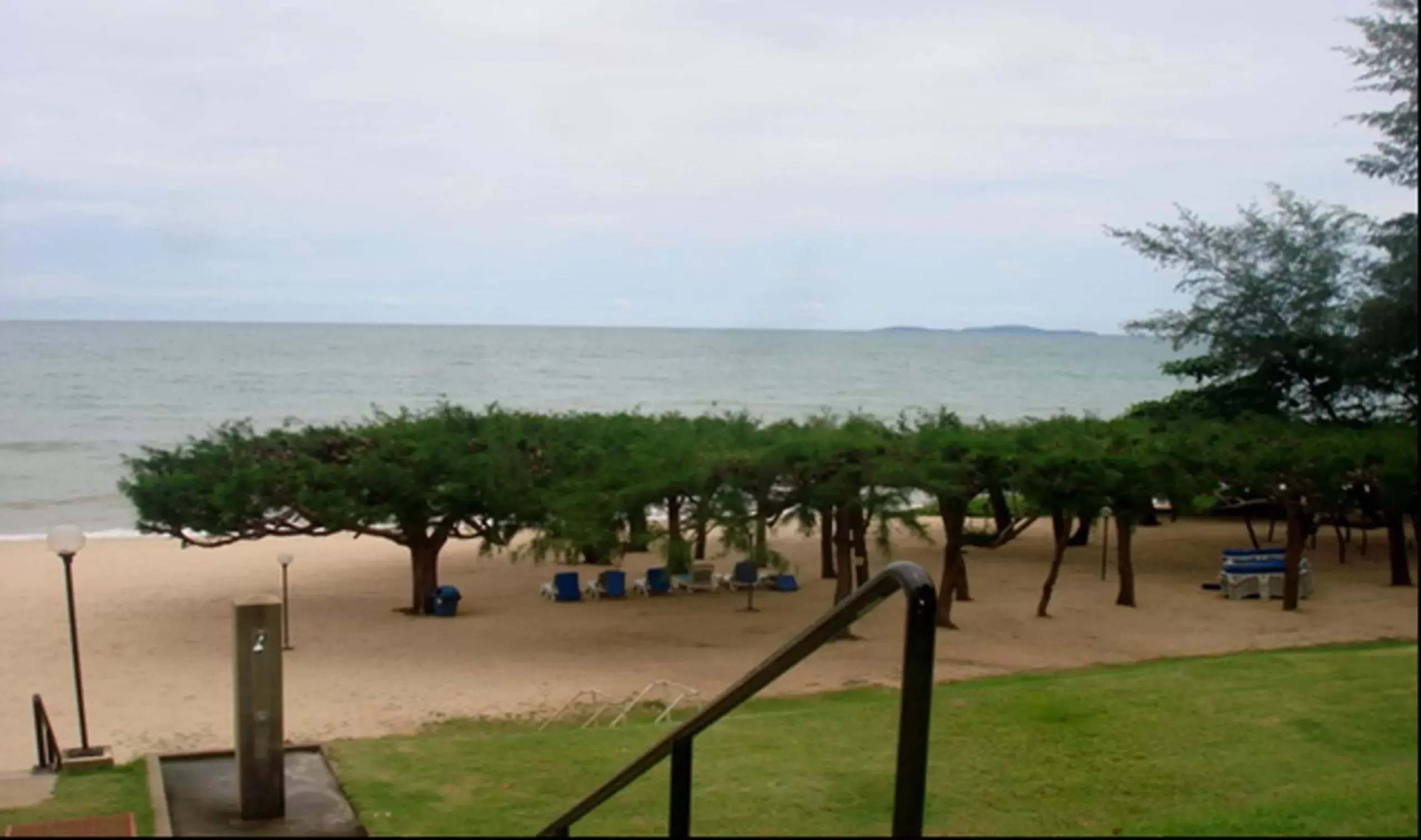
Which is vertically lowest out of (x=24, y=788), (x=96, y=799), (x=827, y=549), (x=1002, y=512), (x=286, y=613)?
(x=286, y=613)

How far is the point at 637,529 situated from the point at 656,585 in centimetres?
437

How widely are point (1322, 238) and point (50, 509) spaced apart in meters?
39.4

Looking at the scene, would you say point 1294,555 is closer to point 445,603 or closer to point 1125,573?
point 1125,573

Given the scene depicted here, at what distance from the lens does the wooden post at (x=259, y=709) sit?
6.95m

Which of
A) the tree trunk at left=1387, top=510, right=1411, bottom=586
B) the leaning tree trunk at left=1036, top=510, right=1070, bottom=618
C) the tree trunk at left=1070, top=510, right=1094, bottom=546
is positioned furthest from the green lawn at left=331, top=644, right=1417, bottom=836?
the tree trunk at left=1070, top=510, right=1094, bottom=546

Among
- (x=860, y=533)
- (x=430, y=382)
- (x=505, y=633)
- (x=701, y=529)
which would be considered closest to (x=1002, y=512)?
(x=860, y=533)

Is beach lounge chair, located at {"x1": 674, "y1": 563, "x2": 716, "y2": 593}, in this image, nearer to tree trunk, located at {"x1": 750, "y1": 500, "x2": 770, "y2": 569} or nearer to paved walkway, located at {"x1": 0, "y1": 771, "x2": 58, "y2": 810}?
tree trunk, located at {"x1": 750, "y1": 500, "x2": 770, "y2": 569}

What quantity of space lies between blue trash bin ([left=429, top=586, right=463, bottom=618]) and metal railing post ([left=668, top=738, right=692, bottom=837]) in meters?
17.1

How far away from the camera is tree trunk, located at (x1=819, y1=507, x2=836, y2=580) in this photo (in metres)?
20.7

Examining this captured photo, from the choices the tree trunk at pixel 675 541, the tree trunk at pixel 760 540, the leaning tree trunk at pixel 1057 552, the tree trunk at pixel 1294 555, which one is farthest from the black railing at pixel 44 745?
the tree trunk at pixel 1294 555

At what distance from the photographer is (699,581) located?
22.1 meters

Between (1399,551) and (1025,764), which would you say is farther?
(1025,764)

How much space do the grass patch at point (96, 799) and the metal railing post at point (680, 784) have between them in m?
3.85

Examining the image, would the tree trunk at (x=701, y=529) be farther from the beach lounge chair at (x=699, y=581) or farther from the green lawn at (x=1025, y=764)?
the green lawn at (x=1025, y=764)
